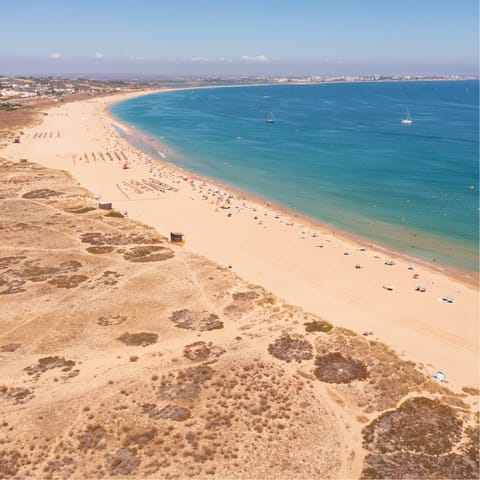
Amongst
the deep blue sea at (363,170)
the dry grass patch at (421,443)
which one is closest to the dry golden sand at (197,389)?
the dry grass patch at (421,443)

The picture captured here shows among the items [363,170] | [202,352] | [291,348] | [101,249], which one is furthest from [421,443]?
[363,170]

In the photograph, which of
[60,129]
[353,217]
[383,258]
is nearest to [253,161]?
[353,217]

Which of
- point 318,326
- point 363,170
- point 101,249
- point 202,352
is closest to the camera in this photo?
point 202,352

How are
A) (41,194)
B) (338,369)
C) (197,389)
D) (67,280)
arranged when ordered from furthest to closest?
(41,194)
(67,280)
(338,369)
(197,389)

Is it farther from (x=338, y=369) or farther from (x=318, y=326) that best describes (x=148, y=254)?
(x=338, y=369)

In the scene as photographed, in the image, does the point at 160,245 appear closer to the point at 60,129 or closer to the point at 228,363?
the point at 228,363

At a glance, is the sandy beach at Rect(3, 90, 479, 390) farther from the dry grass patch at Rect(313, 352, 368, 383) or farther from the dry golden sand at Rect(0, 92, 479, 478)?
the dry grass patch at Rect(313, 352, 368, 383)

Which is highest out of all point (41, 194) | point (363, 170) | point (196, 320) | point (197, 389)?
point (363, 170)
